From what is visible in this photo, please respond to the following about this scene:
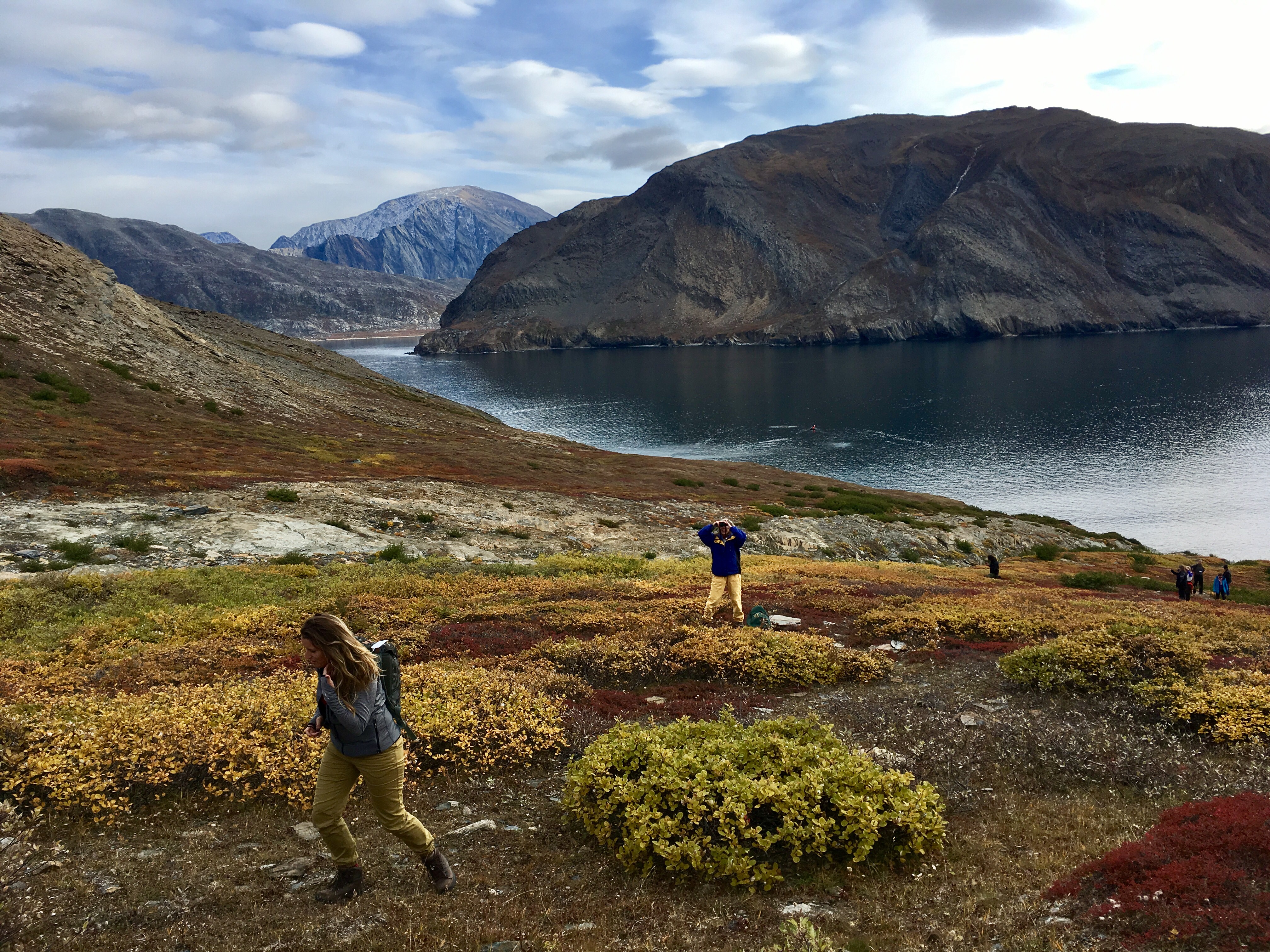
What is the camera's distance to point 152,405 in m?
50.4

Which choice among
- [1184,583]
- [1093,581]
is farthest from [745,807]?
[1093,581]

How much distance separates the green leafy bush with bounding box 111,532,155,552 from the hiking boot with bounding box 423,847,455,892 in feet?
70.6

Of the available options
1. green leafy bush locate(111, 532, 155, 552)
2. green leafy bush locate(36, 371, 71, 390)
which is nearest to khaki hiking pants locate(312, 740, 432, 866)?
green leafy bush locate(111, 532, 155, 552)

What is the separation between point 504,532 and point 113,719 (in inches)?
971

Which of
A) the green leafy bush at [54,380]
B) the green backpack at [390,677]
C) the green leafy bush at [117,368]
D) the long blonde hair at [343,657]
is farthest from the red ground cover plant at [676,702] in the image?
Result: the green leafy bush at [117,368]

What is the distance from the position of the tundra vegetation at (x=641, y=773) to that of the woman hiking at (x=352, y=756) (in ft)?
1.16

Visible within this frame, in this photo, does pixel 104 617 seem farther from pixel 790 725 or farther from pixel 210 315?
pixel 210 315

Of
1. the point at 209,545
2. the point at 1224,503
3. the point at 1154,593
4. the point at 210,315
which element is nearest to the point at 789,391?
the point at 1224,503

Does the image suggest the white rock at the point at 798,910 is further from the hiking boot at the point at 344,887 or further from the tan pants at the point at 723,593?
the tan pants at the point at 723,593

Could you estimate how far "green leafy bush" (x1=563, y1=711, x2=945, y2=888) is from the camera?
8.00 meters

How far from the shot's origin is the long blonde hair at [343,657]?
24.3 feet

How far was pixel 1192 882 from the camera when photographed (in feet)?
22.3

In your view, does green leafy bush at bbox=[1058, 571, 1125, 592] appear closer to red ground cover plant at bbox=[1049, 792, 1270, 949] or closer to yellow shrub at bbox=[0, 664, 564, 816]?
red ground cover plant at bbox=[1049, 792, 1270, 949]

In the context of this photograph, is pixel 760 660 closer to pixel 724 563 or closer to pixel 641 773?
pixel 724 563
